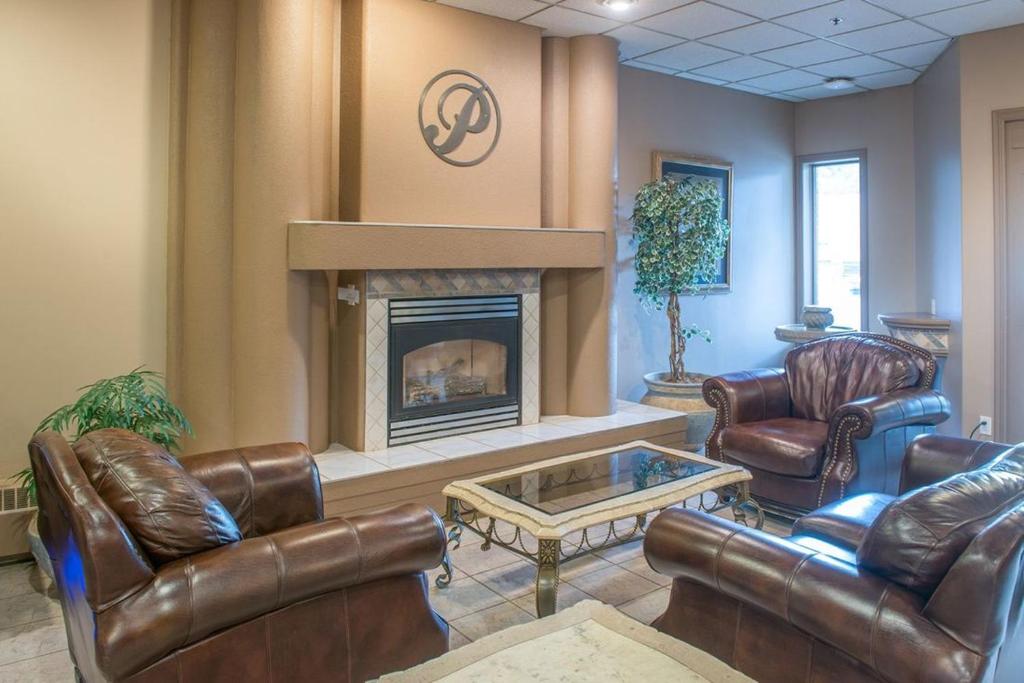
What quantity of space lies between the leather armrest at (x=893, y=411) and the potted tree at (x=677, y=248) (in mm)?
1553

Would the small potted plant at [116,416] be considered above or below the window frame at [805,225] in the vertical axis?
below

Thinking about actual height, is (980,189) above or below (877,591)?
above

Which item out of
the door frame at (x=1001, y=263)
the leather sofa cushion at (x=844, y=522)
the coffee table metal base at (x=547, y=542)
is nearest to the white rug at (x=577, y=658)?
the coffee table metal base at (x=547, y=542)

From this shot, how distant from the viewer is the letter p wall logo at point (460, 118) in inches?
171

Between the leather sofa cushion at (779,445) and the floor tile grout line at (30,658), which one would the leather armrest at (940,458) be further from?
the floor tile grout line at (30,658)

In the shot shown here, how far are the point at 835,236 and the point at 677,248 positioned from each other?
7.95ft

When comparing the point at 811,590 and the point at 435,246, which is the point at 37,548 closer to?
the point at 435,246

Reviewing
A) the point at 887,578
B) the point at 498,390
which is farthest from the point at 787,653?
the point at 498,390

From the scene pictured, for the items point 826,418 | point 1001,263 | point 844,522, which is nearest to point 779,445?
point 826,418

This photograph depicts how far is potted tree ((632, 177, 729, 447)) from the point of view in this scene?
5.33 m

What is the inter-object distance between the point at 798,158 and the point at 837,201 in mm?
548

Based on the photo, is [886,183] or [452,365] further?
[886,183]

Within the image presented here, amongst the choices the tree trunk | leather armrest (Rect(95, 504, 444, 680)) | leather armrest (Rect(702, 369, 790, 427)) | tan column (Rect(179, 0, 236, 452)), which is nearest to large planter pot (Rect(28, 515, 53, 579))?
tan column (Rect(179, 0, 236, 452))

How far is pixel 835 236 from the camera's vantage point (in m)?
6.90
